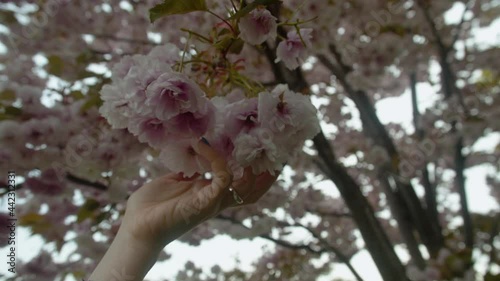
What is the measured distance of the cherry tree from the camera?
64 cm

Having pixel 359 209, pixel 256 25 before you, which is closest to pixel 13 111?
pixel 256 25

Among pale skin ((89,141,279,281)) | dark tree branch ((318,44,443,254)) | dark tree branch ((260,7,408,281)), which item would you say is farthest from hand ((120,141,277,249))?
dark tree branch ((318,44,443,254))

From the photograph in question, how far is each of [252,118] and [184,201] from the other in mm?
172

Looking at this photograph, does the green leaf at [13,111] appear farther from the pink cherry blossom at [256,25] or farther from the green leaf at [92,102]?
the pink cherry blossom at [256,25]

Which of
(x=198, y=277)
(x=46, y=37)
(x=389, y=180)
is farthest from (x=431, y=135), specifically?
(x=46, y=37)

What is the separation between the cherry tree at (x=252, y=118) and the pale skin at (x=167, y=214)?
3cm

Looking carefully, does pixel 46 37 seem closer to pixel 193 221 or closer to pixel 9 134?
pixel 9 134

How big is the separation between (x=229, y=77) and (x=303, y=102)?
0.19 meters

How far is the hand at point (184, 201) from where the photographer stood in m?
0.62

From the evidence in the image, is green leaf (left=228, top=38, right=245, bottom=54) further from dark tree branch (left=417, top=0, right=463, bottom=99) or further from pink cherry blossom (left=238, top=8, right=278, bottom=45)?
dark tree branch (left=417, top=0, right=463, bottom=99)

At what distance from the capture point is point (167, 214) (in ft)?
2.11

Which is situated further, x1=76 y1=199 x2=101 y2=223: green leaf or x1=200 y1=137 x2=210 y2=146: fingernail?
x1=76 y1=199 x2=101 y2=223: green leaf

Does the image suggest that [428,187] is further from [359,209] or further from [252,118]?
[252,118]

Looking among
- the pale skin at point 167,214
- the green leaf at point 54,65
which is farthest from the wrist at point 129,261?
the green leaf at point 54,65
